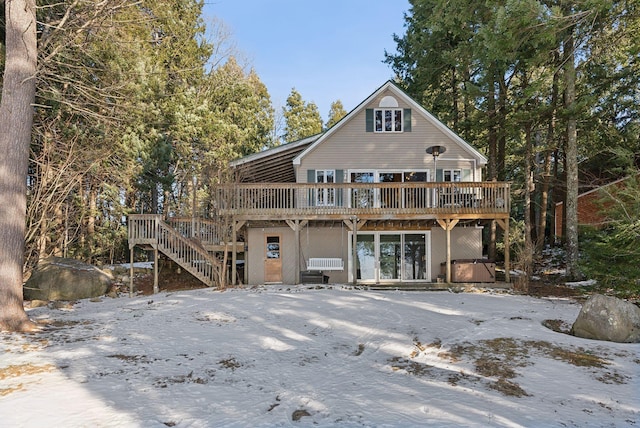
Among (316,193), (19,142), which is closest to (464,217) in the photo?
(316,193)

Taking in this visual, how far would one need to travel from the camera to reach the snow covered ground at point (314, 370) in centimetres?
400

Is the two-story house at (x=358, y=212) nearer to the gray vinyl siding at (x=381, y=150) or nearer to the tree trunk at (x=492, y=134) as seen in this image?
the gray vinyl siding at (x=381, y=150)

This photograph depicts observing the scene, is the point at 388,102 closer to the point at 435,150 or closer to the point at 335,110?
the point at 435,150

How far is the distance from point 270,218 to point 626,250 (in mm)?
10622

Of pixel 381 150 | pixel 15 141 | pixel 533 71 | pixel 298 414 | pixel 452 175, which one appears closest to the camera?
pixel 298 414

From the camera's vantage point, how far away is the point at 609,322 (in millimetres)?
7246

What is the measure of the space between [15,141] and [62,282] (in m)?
6.27

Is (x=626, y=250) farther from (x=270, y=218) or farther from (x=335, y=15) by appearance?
(x=335, y=15)

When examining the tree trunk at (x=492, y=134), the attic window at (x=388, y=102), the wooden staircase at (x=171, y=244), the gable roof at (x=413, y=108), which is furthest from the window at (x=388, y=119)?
the wooden staircase at (x=171, y=244)

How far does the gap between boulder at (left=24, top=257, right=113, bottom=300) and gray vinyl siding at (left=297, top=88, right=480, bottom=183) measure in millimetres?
8832

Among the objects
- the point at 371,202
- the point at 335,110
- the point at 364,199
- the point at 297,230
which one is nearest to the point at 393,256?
the point at 371,202

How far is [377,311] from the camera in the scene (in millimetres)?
9305

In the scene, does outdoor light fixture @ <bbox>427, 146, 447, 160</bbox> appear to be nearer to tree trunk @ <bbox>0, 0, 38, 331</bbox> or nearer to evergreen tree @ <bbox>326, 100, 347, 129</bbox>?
tree trunk @ <bbox>0, 0, 38, 331</bbox>

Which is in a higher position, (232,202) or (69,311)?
(232,202)
